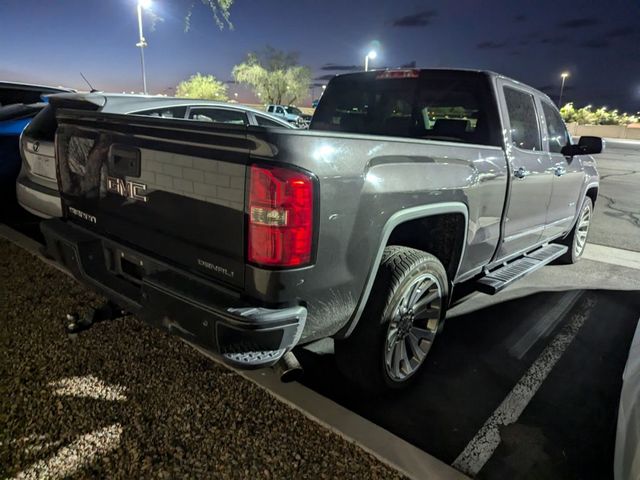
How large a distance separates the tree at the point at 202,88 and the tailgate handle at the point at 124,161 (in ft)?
230

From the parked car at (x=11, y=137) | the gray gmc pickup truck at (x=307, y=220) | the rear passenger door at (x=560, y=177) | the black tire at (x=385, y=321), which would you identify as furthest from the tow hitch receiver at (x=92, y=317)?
the rear passenger door at (x=560, y=177)

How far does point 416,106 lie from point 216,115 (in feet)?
12.5

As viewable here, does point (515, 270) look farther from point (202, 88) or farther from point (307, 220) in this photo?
point (202, 88)

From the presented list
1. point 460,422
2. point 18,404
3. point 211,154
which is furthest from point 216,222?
point 460,422

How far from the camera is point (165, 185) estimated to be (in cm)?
224

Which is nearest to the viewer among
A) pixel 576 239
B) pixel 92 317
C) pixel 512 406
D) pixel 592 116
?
pixel 512 406

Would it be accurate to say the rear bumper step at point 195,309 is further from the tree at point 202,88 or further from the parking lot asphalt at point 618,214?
the tree at point 202,88

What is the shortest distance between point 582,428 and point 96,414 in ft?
9.19

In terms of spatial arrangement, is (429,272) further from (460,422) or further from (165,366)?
(165,366)

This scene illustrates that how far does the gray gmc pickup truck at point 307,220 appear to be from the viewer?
6.30ft

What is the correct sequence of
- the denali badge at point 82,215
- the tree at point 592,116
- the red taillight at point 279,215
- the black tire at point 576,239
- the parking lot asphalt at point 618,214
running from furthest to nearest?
1. the tree at point 592,116
2. the parking lot asphalt at point 618,214
3. the black tire at point 576,239
4. the denali badge at point 82,215
5. the red taillight at point 279,215

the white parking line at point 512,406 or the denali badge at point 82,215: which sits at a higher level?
the denali badge at point 82,215

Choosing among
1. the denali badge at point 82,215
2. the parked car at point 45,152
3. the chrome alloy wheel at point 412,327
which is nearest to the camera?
the chrome alloy wheel at point 412,327

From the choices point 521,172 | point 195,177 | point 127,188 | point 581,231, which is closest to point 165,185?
point 195,177
